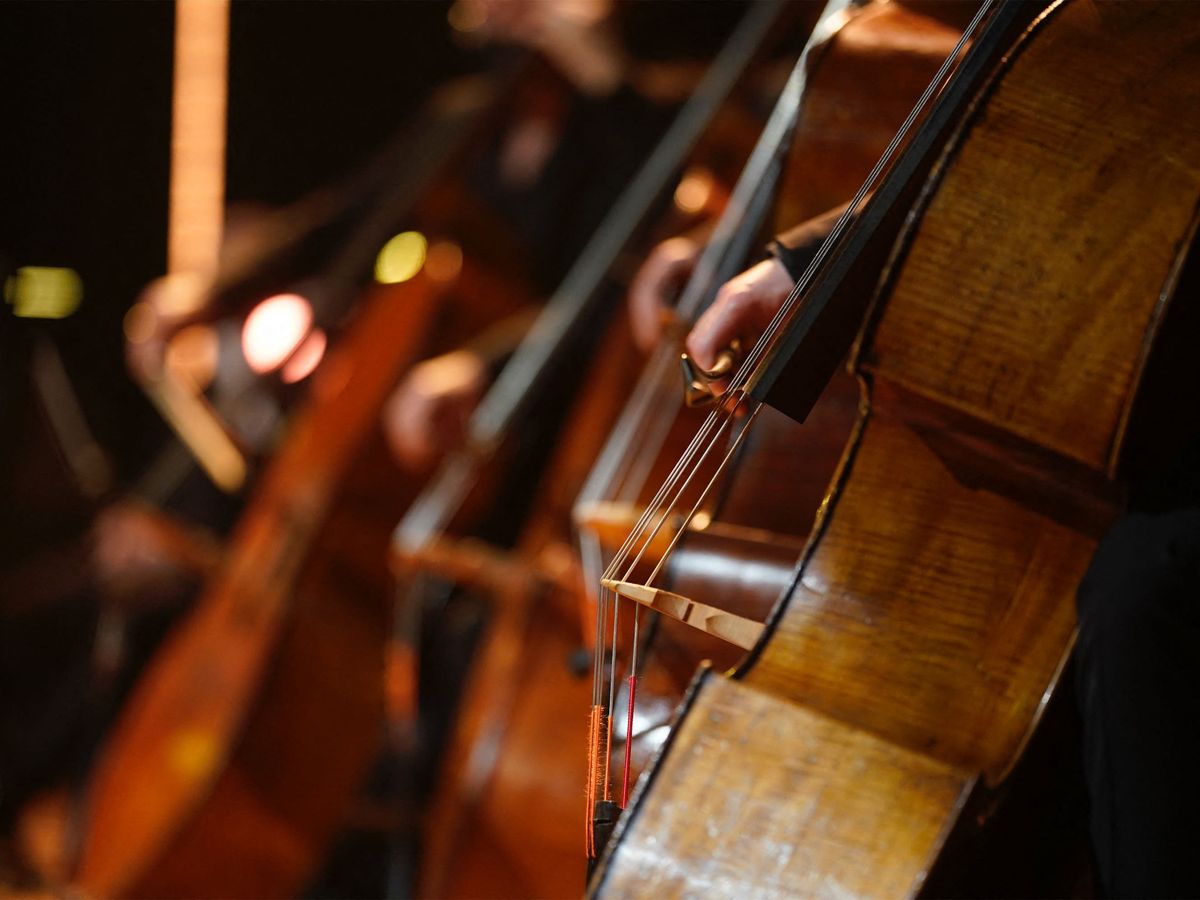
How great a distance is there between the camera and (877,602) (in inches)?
23.8

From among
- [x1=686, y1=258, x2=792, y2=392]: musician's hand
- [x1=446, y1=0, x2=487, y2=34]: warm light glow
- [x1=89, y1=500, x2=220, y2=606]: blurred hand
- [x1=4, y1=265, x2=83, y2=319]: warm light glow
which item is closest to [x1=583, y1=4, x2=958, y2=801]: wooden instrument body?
[x1=686, y1=258, x2=792, y2=392]: musician's hand

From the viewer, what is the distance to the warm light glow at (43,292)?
Result: 188 cm

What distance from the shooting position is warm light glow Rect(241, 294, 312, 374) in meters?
1.92

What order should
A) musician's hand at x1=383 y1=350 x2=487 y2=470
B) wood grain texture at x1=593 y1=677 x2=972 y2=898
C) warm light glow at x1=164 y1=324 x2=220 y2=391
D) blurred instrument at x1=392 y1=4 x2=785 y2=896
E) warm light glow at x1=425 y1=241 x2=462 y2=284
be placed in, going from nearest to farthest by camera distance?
wood grain texture at x1=593 y1=677 x2=972 y2=898
blurred instrument at x1=392 y1=4 x2=785 y2=896
musician's hand at x1=383 y1=350 x2=487 y2=470
warm light glow at x1=425 y1=241 x2=462 y2=284
warm light glow at x1=164 y1=324 x2=220 y2=391

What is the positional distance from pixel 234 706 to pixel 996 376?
118 centimetres

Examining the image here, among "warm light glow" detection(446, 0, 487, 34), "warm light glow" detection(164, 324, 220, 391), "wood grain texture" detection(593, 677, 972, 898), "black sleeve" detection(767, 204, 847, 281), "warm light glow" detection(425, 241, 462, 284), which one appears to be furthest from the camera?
"warm light glow" detection(446, 0, 487, 34)

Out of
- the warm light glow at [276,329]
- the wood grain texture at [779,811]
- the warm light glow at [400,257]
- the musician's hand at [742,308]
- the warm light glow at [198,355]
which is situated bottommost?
the warm light glow at [198,355]

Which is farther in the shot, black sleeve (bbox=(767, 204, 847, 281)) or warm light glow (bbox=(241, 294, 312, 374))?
warm light glow (bbox=(241, 294, 312, 374))

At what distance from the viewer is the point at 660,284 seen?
3.40ft

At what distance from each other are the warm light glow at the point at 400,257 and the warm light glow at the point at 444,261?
40 millimetres

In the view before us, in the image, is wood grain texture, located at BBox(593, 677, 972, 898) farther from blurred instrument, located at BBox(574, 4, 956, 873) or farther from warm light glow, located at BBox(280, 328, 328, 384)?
warm light glow, located at BBox(280, 328, 328, 384)

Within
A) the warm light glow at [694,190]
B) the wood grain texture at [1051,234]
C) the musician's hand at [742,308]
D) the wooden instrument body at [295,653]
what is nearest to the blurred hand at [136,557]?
the wooden instrument body at [295,653]

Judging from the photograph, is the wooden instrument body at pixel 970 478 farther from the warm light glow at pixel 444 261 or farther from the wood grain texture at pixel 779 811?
the warm light glow at pixel 444 261

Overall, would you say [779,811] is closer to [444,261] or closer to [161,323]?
[444,261]
